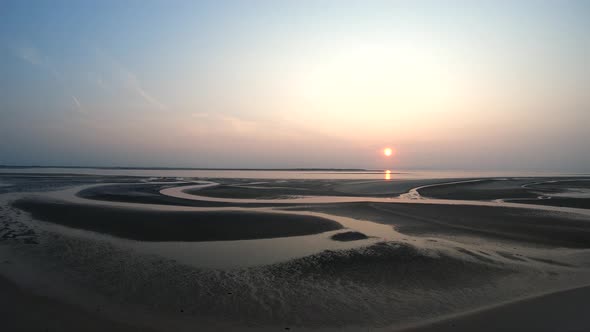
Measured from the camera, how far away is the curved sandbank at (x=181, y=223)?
16.0 m

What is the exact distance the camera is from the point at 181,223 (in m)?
18.5

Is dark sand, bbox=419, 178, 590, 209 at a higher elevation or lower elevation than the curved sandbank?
higher

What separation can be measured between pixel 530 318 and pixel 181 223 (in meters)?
16.2

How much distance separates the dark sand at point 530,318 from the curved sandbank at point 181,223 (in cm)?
994

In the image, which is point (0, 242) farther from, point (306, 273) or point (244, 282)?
point (306, 273)

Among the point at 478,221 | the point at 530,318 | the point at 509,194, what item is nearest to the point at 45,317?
the point at 530,318

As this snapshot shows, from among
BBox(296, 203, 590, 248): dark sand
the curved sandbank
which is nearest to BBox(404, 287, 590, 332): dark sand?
BBox(296, 203, 590, 248): dark sand

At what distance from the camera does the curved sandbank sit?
16.0 meters

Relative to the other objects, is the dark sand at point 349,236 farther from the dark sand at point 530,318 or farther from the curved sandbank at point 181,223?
the dark sand at point 530,318

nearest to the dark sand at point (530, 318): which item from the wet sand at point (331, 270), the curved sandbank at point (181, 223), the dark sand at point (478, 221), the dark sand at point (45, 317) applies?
the wet sand at point (331, 270)

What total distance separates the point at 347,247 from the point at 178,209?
14570mm

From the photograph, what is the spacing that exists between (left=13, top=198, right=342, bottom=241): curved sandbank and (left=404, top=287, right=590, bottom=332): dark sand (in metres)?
9.94

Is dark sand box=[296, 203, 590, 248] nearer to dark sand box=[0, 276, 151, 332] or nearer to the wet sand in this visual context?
the wet sand

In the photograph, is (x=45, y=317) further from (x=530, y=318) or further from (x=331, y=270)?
(x=530, y=318)
